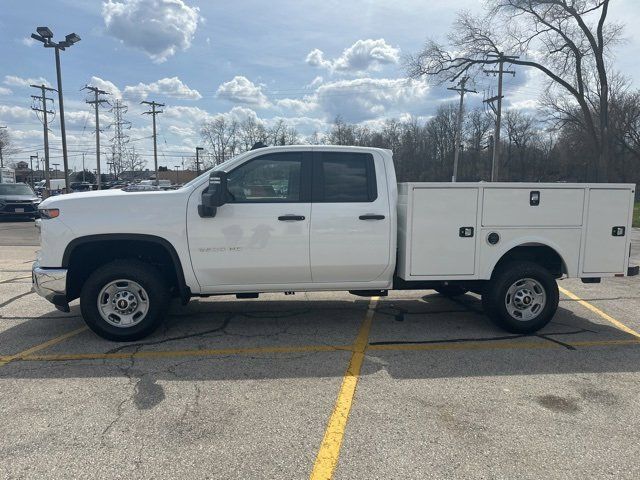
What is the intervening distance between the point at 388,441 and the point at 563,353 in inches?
104

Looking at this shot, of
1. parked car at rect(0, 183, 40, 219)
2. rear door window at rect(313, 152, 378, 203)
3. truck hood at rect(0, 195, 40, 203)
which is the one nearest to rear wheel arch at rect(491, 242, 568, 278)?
rear door window at rect(313, 152, 378, 203)

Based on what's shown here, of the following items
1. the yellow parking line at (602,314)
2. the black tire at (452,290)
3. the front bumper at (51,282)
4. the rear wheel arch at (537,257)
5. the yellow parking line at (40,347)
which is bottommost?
the yellow parking line at (40,347)

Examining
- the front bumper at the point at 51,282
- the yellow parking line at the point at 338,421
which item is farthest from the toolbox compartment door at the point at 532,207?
the front bumper at the point at 51,282

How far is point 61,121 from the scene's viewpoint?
2584 cm

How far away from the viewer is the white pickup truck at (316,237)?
496cm

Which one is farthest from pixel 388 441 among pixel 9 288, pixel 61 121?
pixel 61 121

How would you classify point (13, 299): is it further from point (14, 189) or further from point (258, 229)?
point (14, 189)

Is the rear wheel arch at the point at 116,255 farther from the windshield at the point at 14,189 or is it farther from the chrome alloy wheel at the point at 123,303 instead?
the windshield at the point at 14,189

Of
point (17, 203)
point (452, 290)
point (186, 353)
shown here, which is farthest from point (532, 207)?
point (17, 203)

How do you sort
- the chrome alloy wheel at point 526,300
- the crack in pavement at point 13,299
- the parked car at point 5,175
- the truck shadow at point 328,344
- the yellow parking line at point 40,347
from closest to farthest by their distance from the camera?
the truck shadow at point 328,344 → the yellow parking line at point 40,347 → the chrome alloy wheel at point 526,300 → the crack in pavement at point 13,299 → the parked car at point 5,175

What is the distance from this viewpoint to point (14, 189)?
Answer: 21.6m

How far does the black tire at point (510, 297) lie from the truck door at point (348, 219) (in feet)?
4.12

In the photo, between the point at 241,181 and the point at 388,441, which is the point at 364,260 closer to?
the point at 241,181

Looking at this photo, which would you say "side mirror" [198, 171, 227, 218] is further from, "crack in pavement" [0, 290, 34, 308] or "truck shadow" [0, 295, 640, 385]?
"crack in pavement" [0, 290, 34, 308]
